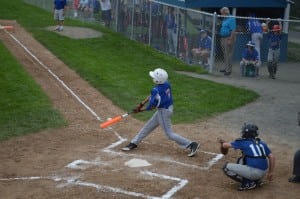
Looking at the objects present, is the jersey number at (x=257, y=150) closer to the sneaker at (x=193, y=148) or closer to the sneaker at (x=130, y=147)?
the sneaker at (x=193, y=148)

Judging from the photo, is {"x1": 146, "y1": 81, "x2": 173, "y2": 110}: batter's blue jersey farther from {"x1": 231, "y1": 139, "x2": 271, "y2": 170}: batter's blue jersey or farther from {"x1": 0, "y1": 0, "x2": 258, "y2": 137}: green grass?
{"x1": 0, "y1": 0, "x2": 258, "y2": 137}: green grass

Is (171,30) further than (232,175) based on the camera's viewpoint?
Yes

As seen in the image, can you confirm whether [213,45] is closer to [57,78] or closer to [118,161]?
[57,78]

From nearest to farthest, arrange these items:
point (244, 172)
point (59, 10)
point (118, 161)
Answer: point (244, 172) < point (118, 161) < point (59, 10)

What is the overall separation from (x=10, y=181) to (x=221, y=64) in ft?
40.9

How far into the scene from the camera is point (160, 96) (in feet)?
35.1

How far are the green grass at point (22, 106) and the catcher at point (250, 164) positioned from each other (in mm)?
5125

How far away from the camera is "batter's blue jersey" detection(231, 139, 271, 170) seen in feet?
30.0

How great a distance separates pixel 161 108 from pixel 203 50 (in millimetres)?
9963

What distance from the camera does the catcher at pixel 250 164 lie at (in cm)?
913

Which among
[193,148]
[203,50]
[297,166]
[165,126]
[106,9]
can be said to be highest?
[106,9]

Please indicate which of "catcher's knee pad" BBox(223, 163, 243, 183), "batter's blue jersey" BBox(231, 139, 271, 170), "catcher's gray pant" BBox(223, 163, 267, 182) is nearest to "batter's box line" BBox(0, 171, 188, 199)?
"catcher's knee pad" BBox(223, 163, 243, 183)

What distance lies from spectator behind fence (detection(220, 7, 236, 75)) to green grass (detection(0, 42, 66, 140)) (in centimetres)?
683

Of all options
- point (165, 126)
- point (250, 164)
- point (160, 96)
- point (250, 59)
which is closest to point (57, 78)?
point (250, 59)
